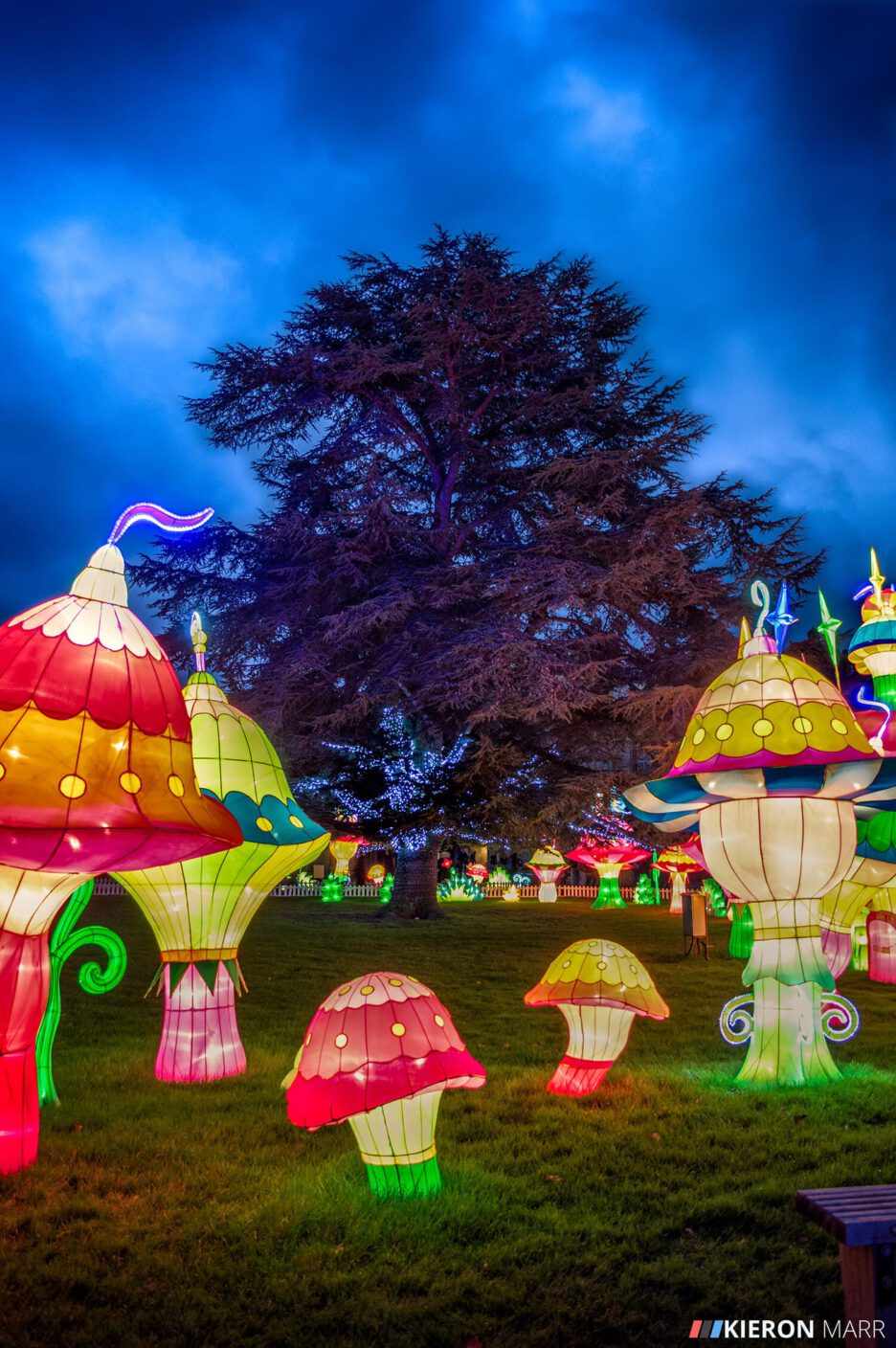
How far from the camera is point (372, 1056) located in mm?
3699

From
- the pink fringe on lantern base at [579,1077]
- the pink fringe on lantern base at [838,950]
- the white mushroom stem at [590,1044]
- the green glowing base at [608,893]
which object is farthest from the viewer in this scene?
the green glowing base at [608,893]

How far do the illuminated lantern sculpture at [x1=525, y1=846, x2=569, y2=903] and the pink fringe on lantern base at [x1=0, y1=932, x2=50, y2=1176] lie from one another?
22.8 metres

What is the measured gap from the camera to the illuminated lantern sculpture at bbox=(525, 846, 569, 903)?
26641mm

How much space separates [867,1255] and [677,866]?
1865 cm

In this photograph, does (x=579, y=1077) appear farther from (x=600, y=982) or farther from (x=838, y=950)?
(x=838, y=950)

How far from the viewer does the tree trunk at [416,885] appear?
18516 mm

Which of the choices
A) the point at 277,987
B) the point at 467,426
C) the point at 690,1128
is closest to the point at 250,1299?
the point at 690,1128

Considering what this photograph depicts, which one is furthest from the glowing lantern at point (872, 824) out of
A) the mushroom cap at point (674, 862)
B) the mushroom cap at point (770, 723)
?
the mushroom cap at point (674, 862)

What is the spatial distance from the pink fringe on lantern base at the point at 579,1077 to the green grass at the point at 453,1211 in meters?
0.11

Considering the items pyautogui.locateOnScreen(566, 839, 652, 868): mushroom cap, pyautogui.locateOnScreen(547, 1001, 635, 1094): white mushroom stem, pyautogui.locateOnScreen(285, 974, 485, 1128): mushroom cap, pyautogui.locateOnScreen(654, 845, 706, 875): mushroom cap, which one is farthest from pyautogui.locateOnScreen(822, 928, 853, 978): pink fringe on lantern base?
pyautogui.locateOnScreen(566, 839, 652, 868): mushroom cap

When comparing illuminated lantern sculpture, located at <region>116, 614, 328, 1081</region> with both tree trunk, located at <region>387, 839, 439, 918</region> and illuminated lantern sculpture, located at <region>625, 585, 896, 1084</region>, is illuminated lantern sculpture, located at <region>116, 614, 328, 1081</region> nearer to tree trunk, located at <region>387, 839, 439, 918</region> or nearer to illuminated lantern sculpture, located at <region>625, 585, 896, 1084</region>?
illuminated lantern sculpture, located at <region>625, 585, 896, 1084</region>

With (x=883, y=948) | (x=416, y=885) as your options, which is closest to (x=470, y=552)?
(x=416, y=885)

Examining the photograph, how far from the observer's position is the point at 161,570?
61.5 ft

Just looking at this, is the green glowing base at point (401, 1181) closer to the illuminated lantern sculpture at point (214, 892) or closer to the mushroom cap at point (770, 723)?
the illuminated lantern sculpture at point (214, 892)
